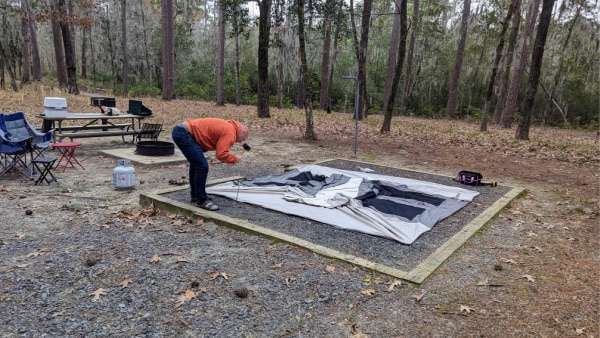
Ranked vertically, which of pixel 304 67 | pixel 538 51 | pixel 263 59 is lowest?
pixel 304 67

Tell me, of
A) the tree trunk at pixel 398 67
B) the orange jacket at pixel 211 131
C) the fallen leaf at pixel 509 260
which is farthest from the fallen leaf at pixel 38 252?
the tree trunk at pixel 398 67

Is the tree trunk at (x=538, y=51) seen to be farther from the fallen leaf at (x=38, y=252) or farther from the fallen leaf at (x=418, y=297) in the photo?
the fallen leaf at (x=38, y=252)

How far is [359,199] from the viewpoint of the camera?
5410mm

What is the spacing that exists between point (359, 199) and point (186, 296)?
2.88 m

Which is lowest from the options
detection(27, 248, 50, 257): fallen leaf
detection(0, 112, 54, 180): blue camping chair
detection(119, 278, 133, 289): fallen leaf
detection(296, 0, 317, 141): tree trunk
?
detection(27, 248, 50, 257): fallen leaf

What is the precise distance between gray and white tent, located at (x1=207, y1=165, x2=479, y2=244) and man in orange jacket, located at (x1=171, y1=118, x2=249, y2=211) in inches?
29.6

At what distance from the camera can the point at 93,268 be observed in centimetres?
348

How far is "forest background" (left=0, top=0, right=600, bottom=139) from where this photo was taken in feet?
56.2

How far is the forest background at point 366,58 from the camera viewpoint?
56.2 feet

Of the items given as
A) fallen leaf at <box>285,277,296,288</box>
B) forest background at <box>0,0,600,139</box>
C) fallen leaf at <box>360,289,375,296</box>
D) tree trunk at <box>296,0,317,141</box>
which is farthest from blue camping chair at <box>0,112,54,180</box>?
forest background at <box>0,0,600,139</box>

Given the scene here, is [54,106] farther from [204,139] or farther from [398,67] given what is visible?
[398,67]

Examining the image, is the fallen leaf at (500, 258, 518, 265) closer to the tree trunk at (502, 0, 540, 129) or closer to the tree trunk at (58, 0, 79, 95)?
the tree trunk at (502, 0, 540, 129)

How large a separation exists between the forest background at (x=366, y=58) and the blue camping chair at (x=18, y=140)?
22.3 ft

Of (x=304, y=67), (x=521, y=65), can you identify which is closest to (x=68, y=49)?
(x=304, y=67)
